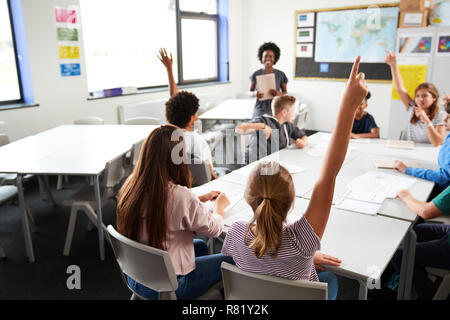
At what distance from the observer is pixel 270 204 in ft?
3.96

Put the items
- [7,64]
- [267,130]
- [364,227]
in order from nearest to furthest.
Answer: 1. [364,227]
2. [267,130]
3. [7,64]

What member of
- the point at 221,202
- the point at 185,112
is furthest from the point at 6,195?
the point at 221,202

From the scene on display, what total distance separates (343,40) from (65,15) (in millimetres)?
4125

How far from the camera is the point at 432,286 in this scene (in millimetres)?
1957

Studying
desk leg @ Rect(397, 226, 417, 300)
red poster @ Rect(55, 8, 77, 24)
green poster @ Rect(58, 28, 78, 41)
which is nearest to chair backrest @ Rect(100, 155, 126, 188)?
desk leg @ Rect(397, 226, 417, 300)

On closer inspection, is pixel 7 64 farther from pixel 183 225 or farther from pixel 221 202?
pixel 183 225

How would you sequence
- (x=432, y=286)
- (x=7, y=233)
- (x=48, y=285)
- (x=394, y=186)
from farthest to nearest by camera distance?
(x=7, y=233), (x=48, y=285), (x=394, y=186), (x=432, y=286)

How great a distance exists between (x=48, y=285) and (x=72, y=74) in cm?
291

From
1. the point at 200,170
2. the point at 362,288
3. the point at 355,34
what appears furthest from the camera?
the point at 355,34

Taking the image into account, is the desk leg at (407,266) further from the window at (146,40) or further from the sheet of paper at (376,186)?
the window at (146,40)

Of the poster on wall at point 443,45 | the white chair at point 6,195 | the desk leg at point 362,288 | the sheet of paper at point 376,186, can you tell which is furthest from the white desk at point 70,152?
the poster on wall at point 443,45

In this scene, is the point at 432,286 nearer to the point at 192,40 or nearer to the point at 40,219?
the point at 40,219

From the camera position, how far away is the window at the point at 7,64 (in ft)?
13.5
